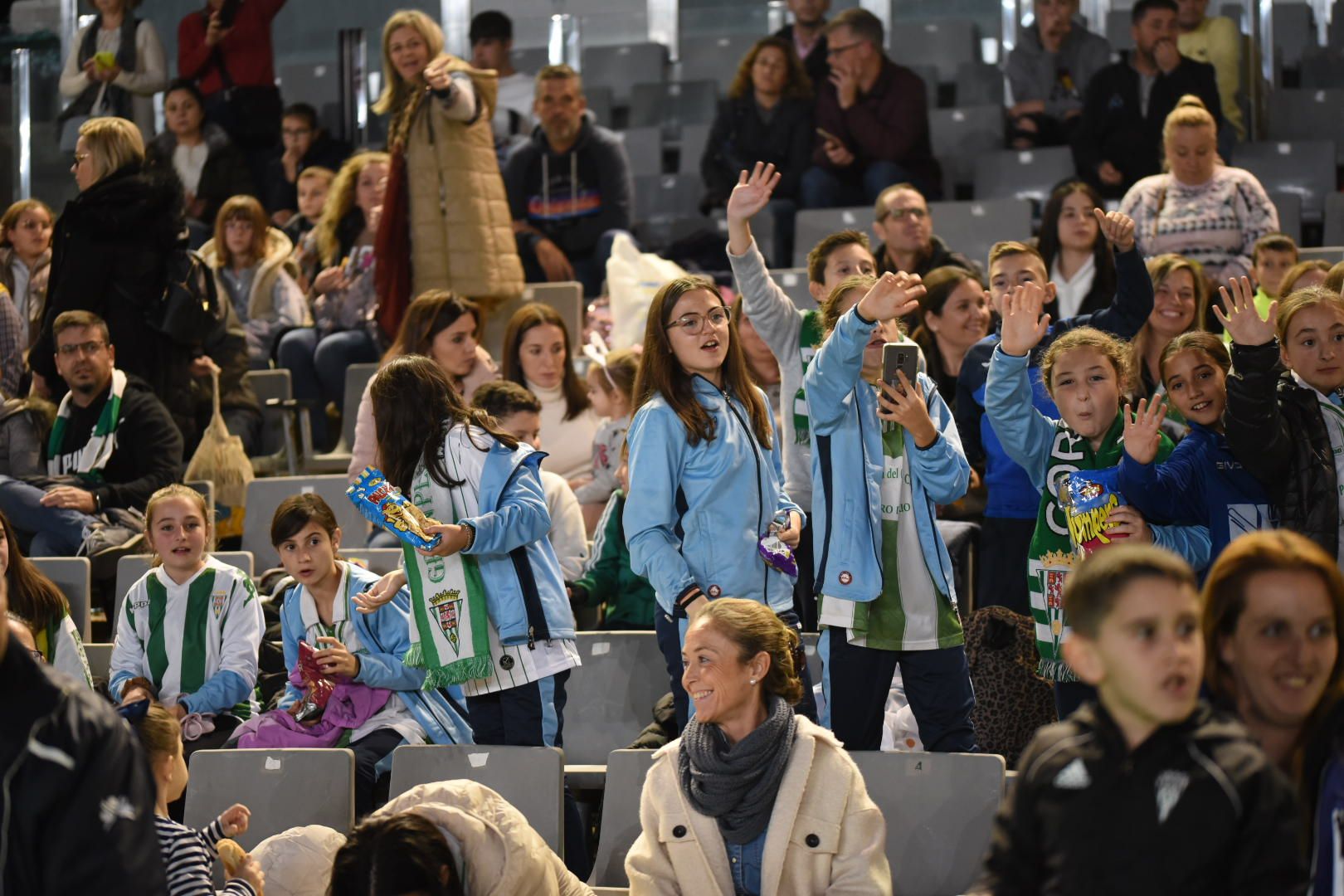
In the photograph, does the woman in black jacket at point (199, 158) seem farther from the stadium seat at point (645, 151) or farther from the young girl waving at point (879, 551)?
the young girl waving at point (879, 551)

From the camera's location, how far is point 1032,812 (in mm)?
2299

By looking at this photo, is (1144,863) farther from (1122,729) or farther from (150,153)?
(150,153)

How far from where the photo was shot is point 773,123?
8102 millimetres

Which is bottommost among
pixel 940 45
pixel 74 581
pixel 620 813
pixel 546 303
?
pixel 620 813

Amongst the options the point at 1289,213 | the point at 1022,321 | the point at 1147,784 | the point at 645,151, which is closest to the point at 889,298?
the point at 1022,321

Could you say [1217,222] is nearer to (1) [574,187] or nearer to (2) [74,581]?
(1) [574,187]

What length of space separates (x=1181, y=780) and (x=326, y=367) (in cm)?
569

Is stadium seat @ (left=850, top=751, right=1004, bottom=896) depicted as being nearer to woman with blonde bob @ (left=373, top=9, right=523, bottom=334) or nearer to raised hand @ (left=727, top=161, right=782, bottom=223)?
raised hand @ (left=727, top=161, right=782, bottom=223)

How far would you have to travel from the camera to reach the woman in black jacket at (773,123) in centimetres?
811

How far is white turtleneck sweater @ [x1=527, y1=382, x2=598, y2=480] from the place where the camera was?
20.4 feet

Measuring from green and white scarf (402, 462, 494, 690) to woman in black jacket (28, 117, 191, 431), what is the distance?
103 inches

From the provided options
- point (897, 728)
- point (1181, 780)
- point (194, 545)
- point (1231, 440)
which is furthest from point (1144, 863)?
point (194, 545)

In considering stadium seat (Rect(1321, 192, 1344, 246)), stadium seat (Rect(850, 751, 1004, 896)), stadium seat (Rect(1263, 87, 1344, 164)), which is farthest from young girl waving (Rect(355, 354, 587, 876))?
stadium seat (Rect(1263, 87, 1344, 164))

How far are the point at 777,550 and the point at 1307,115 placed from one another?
18.2 feet
